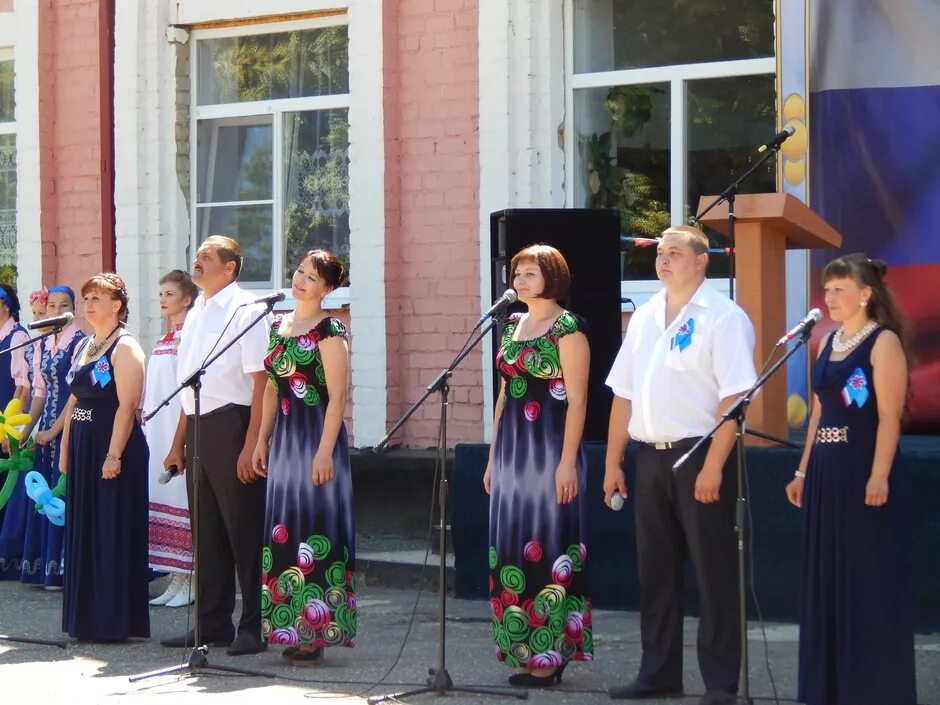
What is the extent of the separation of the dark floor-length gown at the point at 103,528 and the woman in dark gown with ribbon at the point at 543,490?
1985 millimetres

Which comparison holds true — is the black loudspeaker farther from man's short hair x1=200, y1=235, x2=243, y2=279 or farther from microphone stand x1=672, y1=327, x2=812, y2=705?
microphone stand x1=672, y1=327, x2=812, y2=705

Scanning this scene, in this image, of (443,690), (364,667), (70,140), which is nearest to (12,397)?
(70,140)

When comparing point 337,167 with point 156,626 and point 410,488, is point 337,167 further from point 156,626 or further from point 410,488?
point 156,626

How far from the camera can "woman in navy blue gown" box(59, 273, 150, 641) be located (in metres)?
7.38

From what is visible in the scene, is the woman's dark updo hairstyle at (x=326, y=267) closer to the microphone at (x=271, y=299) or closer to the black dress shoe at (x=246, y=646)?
the microphone at (x=271, y=299)

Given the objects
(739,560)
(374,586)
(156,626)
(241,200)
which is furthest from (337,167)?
(739,560)

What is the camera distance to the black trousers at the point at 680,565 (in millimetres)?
5828

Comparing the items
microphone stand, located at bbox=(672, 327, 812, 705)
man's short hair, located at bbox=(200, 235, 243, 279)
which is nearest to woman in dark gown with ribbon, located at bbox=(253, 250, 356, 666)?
man's short hair, located at bbox=(200, 235, 243, 279)

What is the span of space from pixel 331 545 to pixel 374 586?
7.73 feet

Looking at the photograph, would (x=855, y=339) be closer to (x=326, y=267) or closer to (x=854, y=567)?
(x=854, y=567)

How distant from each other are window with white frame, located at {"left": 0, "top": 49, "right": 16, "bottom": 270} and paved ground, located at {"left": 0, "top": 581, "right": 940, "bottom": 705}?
4.20 m

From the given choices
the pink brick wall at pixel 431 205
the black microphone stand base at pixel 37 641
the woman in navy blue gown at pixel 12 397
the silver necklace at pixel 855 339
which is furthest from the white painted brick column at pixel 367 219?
the silver necklace at pixel 855 339

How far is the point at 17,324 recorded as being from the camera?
9.77m

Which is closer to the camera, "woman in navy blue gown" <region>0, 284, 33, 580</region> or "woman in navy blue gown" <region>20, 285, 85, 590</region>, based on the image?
"woman in navy blue gown" <region>20, 285, 85, 590</region>
